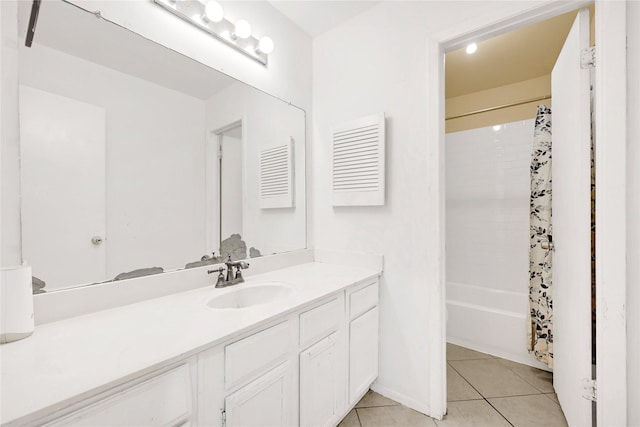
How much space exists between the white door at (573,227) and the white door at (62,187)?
2030 mm

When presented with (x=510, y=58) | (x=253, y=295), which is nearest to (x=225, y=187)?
(x=253, y=295)

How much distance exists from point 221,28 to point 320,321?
158cm

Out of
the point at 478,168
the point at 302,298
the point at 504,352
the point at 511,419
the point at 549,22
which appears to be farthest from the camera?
the point at 478,168

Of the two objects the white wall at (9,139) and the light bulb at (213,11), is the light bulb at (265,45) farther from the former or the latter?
the white wall at (9,139)

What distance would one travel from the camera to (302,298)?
1174mm

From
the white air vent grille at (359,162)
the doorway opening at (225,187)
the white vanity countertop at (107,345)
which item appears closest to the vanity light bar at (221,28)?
the doorway opening at (225,187)

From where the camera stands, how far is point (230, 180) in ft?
5.10

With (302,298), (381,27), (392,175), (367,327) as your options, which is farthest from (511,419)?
(381,27)

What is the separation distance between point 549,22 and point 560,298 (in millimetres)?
1797

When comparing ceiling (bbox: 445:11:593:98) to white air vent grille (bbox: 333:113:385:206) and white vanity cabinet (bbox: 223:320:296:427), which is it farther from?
white vanity cabinet (bbox: 223:320:296:427)

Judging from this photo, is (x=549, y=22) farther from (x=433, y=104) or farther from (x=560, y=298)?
(x=560, y=298)

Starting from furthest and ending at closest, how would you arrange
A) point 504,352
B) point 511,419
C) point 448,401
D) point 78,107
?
1. point 504,352
2. point 448,401
3. point 511,419
4. point 78,107

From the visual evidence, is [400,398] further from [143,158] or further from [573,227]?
[143,158]

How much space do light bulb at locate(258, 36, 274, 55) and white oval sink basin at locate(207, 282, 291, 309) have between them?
1.35 meters
